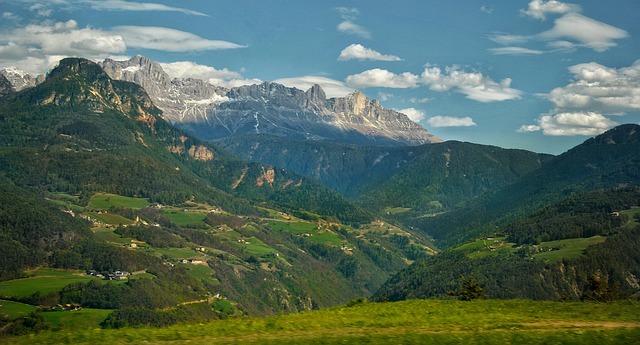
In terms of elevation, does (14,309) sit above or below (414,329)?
below

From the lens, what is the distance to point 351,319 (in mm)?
51250

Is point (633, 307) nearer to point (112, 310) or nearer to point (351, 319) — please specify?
point (351, 319)

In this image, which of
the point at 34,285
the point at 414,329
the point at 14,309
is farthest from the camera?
the point at 34,285

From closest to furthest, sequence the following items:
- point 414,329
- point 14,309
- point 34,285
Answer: point 414,329
point 14,309
point 34,285

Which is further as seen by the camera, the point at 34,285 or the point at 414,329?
the point at 34,285

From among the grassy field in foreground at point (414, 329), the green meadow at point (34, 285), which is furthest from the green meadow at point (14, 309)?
the grassy field in foreground at point (414, 329)

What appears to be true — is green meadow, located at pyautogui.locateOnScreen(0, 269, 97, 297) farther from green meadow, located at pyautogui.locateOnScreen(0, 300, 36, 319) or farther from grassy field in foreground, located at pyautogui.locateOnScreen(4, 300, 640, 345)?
grassy field in foreground, located at pyautogui.locateOnScreen(4, 300, 640, 345)

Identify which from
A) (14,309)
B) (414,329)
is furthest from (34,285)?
(414,329)

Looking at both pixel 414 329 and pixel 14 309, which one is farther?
pixel 14 309

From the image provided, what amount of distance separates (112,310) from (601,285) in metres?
Result: 146

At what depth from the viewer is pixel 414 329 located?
46.6 m

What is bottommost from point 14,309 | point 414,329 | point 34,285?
point 14,309

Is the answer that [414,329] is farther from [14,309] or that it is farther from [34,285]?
[34,285]

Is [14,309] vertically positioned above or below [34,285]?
below
